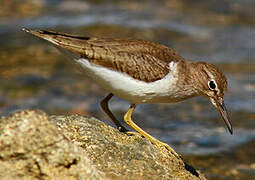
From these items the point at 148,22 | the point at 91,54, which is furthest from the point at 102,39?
the point at 148,22

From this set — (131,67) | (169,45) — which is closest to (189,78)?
(131,67)

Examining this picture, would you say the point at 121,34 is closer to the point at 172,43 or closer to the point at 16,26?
the point at 172,43

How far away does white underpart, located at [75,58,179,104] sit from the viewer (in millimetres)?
6996

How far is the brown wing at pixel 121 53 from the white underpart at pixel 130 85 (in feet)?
0.26

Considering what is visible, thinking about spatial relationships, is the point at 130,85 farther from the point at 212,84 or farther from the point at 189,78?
the point at 212,84

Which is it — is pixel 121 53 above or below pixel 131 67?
above

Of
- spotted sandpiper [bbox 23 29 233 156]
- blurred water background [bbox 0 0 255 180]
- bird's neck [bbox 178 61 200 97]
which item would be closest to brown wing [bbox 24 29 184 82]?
spotted sandpiper [bbox 23 29 233 156]

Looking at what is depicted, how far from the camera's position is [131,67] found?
23.5 ft

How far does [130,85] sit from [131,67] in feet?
0.99

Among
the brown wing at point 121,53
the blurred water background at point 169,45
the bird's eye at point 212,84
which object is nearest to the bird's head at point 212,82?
the bird's eye at point 212,84

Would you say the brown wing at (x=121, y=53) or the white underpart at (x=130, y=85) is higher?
the brown wing at (x=121, y=53)

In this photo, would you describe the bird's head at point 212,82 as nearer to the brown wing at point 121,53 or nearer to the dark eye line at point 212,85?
the dark eye line at point 212,85

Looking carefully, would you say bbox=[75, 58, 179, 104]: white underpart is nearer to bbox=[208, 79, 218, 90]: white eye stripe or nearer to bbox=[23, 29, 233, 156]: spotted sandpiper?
bbox=[23, 29, 233, 156]: spotted sandpiper

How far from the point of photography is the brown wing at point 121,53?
278 inches
